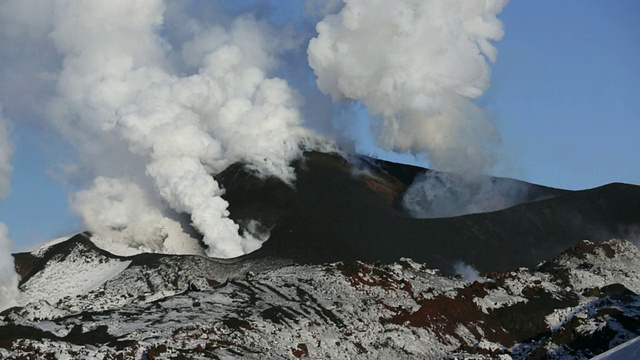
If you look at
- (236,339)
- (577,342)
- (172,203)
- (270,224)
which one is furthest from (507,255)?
(236,339)

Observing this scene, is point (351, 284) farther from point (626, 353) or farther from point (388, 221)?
point (626, 353)

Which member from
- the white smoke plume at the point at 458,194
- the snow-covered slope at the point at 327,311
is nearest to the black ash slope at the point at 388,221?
the white smoke plume at the point at 458,194

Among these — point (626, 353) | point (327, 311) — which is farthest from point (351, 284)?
point (626, 353)

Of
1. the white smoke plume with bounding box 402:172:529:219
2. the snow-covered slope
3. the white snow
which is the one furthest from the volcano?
the white snow

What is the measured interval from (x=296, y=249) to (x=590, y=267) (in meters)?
37.1

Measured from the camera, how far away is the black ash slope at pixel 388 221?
131 m

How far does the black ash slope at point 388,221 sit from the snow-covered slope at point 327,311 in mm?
13446

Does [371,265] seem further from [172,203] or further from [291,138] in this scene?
[291,138]

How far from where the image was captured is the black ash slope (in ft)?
429

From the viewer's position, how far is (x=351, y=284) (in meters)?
97.6

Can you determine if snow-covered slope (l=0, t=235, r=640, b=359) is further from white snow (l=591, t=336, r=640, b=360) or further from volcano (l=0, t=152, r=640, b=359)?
white snow (l=591, t=336, r=640, b=360)

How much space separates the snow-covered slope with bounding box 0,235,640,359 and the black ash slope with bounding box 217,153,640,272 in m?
13.4

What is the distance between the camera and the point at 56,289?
122m

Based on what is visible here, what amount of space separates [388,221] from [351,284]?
4298cm
